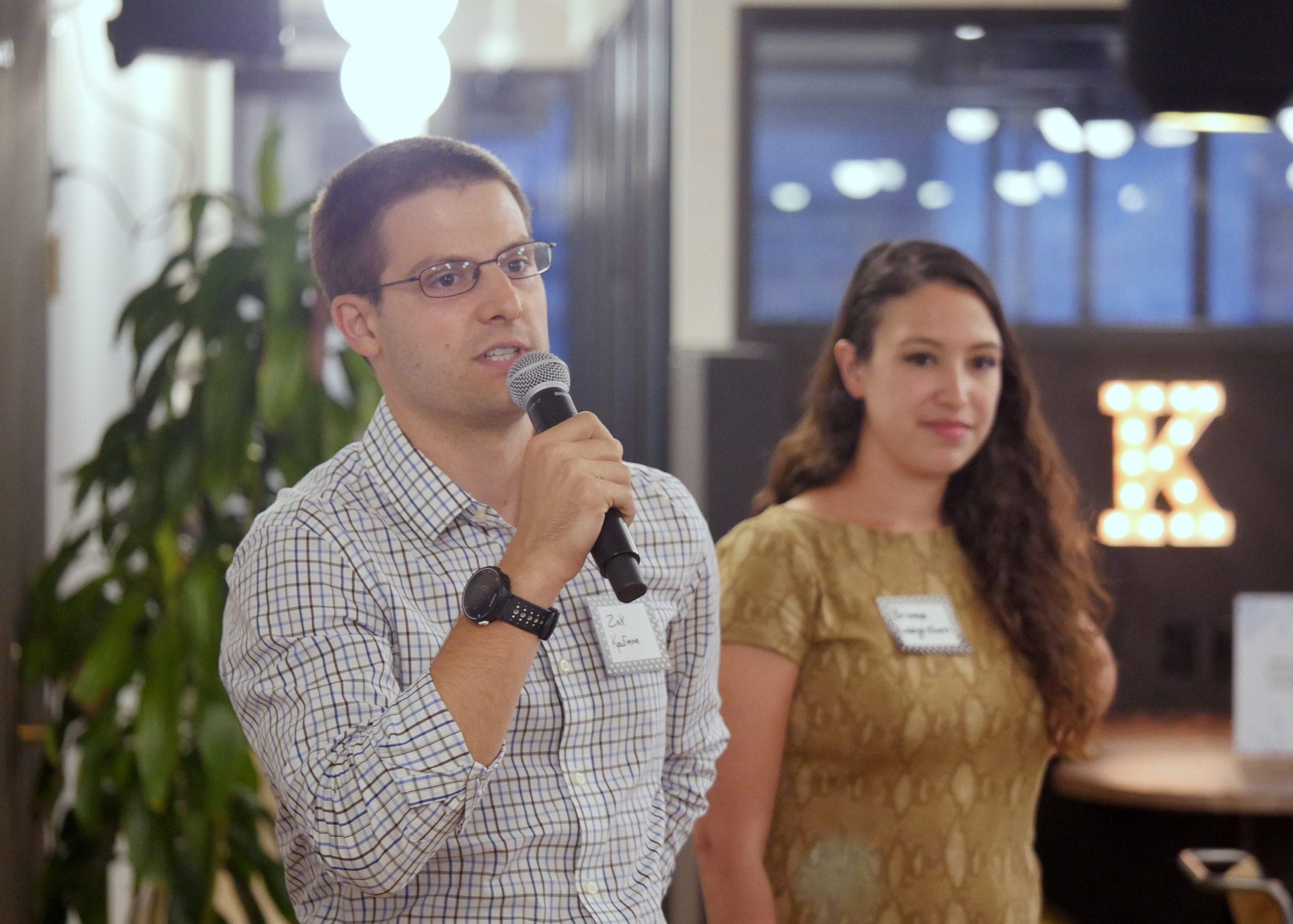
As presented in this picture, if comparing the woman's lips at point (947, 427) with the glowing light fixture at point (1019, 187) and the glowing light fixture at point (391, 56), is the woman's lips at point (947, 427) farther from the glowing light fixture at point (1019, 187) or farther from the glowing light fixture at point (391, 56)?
the glowing light fixture at point (1019, 187)

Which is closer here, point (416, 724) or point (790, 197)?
point (416, 724)

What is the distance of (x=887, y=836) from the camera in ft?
5.54

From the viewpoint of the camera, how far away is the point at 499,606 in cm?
111

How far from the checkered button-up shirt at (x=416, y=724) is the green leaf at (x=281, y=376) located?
1.16 meters

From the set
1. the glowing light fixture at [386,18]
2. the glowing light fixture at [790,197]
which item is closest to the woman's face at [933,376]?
the glowing light fixture at [386,18]

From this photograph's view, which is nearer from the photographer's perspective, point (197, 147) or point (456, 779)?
point (456, 779)

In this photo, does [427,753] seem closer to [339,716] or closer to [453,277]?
[339,716]

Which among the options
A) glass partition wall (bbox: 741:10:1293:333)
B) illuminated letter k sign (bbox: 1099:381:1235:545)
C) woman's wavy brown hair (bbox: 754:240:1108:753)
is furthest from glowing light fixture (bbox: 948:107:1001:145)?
woman's wavy brown hair (bbox: 754:240:1108:753)

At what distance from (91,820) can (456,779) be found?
5.60 ft

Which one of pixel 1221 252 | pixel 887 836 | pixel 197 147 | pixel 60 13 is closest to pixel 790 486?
pixel 887 836

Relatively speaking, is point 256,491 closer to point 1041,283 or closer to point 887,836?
point 887,836

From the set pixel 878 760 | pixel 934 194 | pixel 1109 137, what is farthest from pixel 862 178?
pixel 878 760

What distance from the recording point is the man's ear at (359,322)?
1.32 metres

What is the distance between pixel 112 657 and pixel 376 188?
56.7 inches
